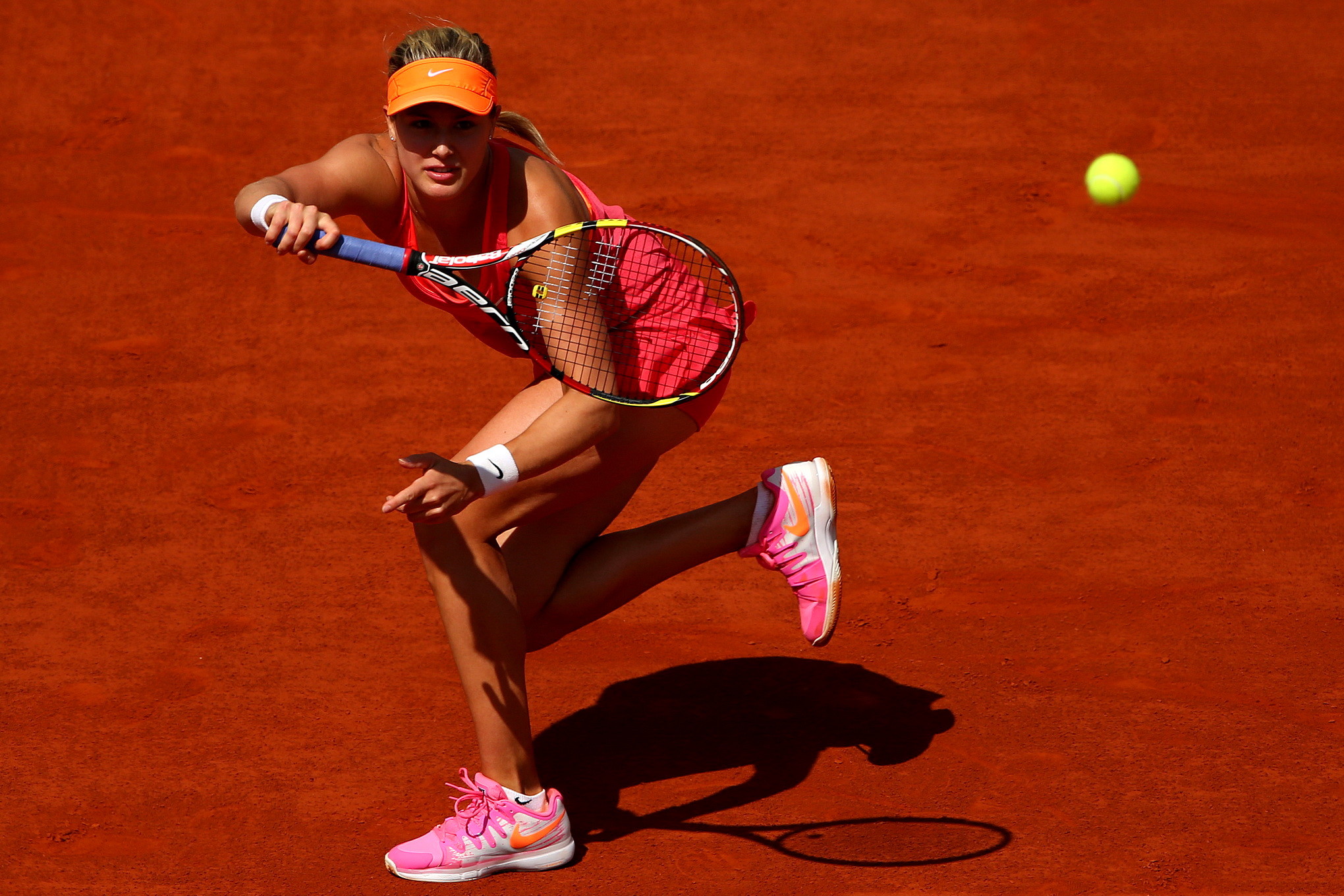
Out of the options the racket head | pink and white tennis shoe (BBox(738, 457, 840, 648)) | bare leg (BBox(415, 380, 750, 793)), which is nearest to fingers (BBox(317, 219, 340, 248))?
the racket head

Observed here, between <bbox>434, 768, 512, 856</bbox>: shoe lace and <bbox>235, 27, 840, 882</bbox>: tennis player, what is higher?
Answer: <bbox>235, 27, 840, 882</bbox>: tennis player

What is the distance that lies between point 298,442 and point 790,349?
1.88 metres

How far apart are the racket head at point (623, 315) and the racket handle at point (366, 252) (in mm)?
261

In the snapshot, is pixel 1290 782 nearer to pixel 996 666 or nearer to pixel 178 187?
pixel 996 666

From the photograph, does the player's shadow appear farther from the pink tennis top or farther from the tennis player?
the pink tennis top

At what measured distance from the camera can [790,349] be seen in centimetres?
590

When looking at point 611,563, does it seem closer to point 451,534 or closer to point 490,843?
point 451,534

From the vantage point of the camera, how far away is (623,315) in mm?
3412

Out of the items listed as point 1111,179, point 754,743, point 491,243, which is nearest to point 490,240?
point 491,243

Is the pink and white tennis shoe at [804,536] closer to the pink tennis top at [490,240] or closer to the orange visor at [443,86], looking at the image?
the pink tennis top at [490,240]

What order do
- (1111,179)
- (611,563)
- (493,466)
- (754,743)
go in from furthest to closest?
A: (1111,179) < (754,743) < (611,563) < (493,466)

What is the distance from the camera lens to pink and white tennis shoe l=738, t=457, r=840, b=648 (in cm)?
371

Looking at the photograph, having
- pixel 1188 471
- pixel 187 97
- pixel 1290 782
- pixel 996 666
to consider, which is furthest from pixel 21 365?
pixel 1290 782

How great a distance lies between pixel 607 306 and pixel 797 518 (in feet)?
2.41
